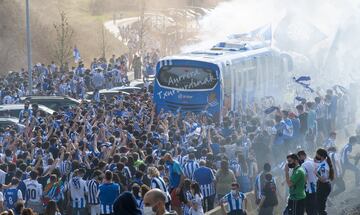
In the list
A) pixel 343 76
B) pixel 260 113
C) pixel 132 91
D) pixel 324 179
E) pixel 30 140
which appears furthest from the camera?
pixel 343 76

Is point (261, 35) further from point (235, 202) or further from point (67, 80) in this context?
point (235, 202)

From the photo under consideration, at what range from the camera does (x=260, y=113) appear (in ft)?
90.8

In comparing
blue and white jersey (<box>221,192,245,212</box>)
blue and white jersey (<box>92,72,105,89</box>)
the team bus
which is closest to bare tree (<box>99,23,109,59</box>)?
blue and white jersey (<box>92,72,105,89</box>)

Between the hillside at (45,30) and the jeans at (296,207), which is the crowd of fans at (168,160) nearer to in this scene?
the jeans at (296,207)

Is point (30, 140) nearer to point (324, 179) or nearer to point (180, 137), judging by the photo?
point (180, 137)

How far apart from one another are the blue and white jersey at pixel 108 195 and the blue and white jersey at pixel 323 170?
3.55 meters

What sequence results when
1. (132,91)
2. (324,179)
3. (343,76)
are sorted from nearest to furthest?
(324,179)
(132,91)
(343,76)

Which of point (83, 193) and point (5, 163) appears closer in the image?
point (83, 193)

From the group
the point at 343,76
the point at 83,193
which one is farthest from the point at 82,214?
the point at 343,76

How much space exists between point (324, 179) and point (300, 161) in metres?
0.51

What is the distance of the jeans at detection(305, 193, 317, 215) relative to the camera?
17297 millimetres

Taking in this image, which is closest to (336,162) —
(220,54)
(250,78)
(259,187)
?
(259,187)

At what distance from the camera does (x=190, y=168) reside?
1856 centimetres

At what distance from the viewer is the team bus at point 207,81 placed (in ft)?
98.5
